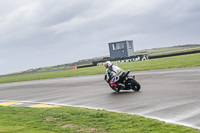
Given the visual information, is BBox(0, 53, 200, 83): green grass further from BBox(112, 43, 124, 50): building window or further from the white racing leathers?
BBox(112, 43, 124, 50): building window

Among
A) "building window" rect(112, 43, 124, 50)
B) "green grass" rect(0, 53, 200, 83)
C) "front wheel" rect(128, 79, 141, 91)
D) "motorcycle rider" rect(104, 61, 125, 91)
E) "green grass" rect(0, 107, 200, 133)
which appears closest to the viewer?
"green grass" rect(0, 107, 200, 133)

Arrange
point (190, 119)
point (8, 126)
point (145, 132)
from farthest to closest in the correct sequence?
1. point (8, 126)
2. point (190, 119)
3. point (145, 132)

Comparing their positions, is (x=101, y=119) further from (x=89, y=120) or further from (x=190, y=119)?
(x=190, y=119)

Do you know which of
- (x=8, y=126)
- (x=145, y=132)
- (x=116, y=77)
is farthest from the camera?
(x=116, y=77)

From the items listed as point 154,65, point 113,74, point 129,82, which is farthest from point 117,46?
point 129,82

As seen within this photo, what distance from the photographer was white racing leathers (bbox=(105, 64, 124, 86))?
49.7 ft

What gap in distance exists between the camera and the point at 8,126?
322 inches

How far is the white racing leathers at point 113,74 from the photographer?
15145mm

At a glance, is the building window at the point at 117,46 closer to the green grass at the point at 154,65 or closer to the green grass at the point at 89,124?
the green grass at the point at 154,65

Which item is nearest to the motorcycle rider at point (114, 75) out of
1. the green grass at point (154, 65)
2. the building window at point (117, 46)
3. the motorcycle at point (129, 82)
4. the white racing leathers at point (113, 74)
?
the white racing leathers at point (113, 74)

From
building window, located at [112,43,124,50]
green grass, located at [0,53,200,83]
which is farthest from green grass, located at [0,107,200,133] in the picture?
building window, located at [112,43,124,50]

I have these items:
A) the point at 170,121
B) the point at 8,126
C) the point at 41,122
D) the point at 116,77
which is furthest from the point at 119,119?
A: the point at 116,77

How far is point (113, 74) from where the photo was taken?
15391 mm

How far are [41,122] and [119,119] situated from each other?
228cm
